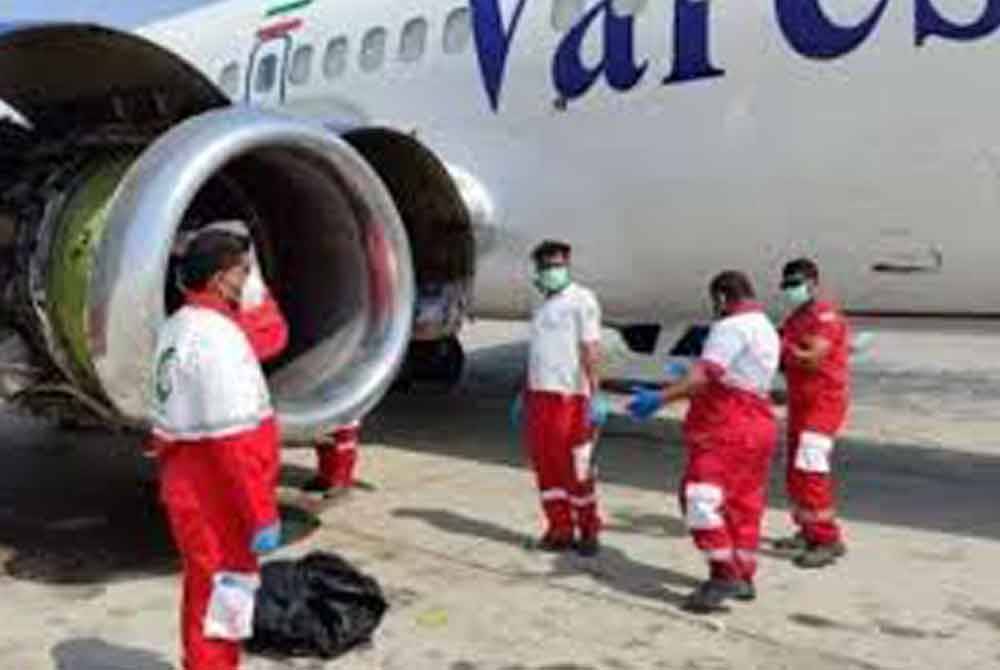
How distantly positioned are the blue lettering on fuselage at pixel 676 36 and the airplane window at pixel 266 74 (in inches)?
90.8

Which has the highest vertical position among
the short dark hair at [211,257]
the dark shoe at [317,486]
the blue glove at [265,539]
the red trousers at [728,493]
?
the short dark hair at [211,257]

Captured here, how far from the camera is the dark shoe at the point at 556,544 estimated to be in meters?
7.88

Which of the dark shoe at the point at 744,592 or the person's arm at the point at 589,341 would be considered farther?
the person's arm at the point at 589,341

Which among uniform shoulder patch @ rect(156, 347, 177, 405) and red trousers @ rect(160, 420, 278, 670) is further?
uniform shoulder patch @ rect(156, 347, 177, 405)

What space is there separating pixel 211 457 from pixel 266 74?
23.8ft

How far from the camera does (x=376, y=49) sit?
36.6 feet

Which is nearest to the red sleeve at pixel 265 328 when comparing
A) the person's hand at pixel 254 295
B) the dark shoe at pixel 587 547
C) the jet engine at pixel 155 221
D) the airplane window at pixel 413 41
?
the person's hand at pixel 254 295

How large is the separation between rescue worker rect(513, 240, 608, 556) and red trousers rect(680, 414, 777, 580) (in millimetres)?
881

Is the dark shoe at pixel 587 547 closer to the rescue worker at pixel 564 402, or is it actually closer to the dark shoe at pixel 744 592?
the rescue worker at pixel 564 402

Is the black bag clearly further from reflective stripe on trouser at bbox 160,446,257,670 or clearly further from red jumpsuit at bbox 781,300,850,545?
red jumpsuit at bbox 781,300,850,545

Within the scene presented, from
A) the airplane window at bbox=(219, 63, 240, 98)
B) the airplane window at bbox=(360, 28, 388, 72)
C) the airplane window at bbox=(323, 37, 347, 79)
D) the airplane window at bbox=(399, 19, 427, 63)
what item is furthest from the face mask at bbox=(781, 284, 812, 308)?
the airplane window at bbox=(219, 63, 240, 98)

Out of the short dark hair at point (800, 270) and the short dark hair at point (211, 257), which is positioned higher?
the short dark hair at point (211, 257)

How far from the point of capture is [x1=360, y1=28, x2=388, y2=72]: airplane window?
1109 cm

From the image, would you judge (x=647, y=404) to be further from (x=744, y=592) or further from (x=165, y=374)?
(x=165, y=374)
